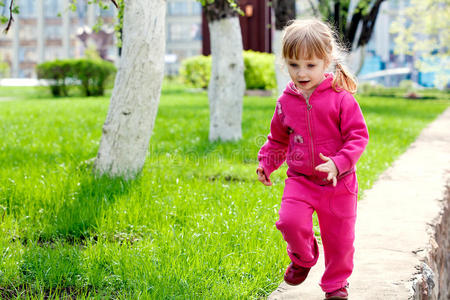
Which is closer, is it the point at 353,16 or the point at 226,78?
the point at 226,78

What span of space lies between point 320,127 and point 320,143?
0.27ft

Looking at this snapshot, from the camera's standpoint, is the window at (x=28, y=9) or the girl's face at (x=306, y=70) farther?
the window at (x=28, y=9)

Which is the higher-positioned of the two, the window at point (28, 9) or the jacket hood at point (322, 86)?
the window at point (28, 9)

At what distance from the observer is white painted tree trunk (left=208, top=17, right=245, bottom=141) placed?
8203 mm

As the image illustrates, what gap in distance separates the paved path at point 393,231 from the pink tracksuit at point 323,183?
0.26m

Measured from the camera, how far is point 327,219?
2.88 m

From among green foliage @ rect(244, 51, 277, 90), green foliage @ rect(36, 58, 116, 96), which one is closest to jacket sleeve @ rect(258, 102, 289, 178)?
green foliage @ rect(36, 58, 116, 96)

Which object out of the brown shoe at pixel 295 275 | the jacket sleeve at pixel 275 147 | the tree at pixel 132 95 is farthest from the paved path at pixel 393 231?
the tree at pixel 132 95

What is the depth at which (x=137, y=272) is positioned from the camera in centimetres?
313

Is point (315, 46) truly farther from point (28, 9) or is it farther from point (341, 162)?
point (28, 9)

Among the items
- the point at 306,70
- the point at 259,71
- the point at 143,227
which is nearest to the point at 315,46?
the point at 306,70

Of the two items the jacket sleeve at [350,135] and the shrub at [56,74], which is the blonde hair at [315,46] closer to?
the jacket sleeve at [350,135]

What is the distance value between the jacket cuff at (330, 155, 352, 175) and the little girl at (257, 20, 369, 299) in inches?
2.1

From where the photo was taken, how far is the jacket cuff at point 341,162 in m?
2.69
